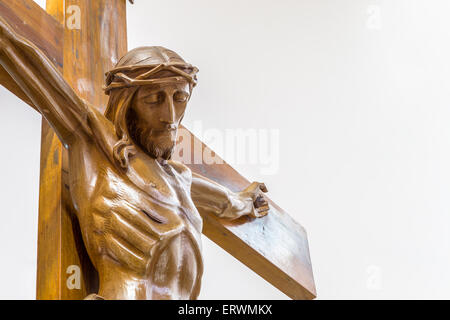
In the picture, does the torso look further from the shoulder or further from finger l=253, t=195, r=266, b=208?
finger l=253, t=195, r=266, b=208

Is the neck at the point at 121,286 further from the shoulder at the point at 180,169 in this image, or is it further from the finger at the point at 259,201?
the finger at the point at 259,201

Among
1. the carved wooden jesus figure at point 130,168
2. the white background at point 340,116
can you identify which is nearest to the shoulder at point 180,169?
the carved wooden jesus figure at point 130,168

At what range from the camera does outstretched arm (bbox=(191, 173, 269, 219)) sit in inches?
44.5

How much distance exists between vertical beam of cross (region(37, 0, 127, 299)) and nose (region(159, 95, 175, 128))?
5.8 inches

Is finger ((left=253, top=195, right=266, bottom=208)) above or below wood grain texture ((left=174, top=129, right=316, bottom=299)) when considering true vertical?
above

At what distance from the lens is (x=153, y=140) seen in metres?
0.92

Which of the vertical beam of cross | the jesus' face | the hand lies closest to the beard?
the jesus' face

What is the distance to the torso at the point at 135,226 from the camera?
825 millimetres

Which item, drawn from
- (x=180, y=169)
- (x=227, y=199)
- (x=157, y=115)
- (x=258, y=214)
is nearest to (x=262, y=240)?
(x=258, y=214)

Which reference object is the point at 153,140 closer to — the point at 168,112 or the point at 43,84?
the point at 168,112

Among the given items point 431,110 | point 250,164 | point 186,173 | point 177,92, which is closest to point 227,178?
point 186,173

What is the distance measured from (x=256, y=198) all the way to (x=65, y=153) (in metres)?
0.49

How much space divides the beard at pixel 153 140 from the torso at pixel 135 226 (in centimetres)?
2

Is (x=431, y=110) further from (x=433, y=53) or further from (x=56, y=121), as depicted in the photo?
(x=56, y=121)
